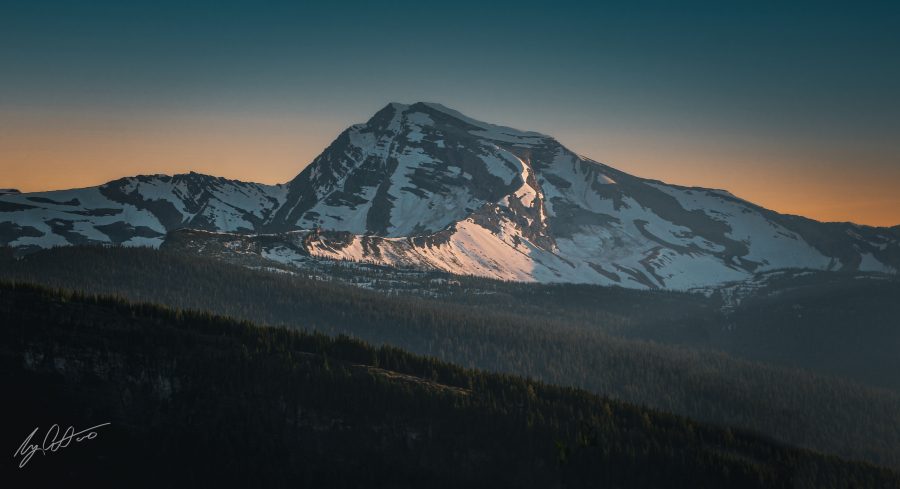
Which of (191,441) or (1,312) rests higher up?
(1,312)

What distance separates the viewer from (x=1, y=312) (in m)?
171

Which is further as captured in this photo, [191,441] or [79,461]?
[191,441]

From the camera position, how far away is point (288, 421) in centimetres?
17225

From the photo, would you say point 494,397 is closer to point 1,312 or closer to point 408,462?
point 408,462

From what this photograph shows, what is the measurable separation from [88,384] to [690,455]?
313 ft

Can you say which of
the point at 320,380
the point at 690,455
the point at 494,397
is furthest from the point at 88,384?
the point at 690,455

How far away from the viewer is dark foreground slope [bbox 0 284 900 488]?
526 feet

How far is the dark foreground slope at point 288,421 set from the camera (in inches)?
6309

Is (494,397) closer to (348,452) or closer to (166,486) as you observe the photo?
(348,452)

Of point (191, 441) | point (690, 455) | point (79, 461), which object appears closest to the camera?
point (79, 461)

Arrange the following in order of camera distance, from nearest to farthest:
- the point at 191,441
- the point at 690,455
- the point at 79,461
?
the point at 79,461
the point at 191,441
the point at 690,455

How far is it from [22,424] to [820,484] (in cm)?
12808

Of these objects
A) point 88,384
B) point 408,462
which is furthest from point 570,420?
point 88,384

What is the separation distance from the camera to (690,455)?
177125 mm
